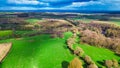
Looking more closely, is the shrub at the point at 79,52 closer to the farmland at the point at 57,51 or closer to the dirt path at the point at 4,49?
the farmland at the point at 57,51

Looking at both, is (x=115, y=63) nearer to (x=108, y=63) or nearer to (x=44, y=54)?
(x=108, y=63)

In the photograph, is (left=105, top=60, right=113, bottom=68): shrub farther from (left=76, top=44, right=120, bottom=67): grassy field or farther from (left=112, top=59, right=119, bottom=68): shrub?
(left=76, top=44, right=120, bottom=67): grassy field

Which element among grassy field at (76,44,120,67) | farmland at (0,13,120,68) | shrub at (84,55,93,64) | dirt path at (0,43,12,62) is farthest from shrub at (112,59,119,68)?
dirt path at (0,43,12,62)

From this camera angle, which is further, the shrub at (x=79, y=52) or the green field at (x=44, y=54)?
the shrub at (x=79, y=52)

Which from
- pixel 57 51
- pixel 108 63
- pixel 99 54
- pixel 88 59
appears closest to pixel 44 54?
pixel 57 51

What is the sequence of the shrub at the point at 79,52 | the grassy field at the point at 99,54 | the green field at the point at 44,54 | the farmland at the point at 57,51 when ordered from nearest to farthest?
1. the green field at the point at 44,54
2. the farmland at the point at 57,51
3. the grassy field at the point at 99,54
4. the shrub at the point at 79,52

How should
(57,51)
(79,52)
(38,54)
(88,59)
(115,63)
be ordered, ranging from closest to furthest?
(115,63)
(88,59)
(38,54)
(79,52)
(57,51)

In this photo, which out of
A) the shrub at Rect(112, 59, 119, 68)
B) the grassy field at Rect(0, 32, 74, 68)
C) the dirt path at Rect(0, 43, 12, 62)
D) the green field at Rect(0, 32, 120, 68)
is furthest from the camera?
the dirt path at Rect(0, 43, 12, 62)

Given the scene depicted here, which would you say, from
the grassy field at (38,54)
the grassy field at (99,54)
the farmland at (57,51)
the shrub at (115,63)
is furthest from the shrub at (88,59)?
the shrub at (115,63)
